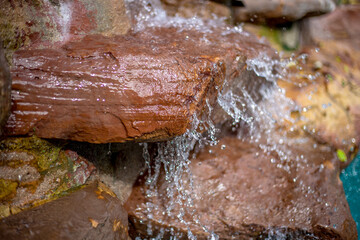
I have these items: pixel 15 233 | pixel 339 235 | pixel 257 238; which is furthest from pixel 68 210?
pixel 339 235

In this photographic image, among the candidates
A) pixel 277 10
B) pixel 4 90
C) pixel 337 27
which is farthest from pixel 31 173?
pixel 337 27

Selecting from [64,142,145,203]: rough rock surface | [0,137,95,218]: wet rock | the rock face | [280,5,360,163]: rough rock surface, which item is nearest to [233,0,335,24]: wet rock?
[280,5,360,163]: rough rock surface

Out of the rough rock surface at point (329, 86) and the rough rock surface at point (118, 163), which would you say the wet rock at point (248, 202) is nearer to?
the rough rock surface at point (118, 163)

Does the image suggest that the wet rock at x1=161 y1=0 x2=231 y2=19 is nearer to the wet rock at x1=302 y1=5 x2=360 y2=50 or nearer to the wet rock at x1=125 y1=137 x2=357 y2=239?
the wet rock at x1=125 y1=137 x2=357 y2=239

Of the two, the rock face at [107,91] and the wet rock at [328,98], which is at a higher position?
the rock face at [107,91]

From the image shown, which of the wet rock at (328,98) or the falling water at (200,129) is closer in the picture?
the falling water at (200,129)

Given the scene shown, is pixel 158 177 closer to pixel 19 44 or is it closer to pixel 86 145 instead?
pixel 86 145

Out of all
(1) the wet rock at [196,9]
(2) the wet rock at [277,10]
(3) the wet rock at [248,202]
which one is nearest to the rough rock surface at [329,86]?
(2) the wet rock at [277,10]
